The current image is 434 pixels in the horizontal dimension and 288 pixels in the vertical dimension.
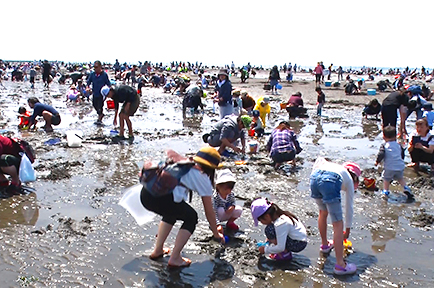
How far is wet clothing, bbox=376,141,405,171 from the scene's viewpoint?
6.38 m

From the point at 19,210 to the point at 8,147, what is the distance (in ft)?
3.81

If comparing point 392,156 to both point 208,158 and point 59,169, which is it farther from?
point 59,169

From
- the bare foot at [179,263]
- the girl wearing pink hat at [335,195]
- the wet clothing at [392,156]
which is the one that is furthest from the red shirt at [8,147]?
the wet clothing at [392,156]

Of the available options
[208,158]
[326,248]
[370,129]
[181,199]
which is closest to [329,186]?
[326,248]

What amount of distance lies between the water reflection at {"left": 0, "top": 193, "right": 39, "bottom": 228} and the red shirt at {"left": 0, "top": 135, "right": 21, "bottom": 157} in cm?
70

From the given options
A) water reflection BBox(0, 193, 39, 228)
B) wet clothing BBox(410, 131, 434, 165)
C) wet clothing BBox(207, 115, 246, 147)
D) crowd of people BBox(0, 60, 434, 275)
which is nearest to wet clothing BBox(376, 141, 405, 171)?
crowd of people BBox(0, 60, 434, 275)

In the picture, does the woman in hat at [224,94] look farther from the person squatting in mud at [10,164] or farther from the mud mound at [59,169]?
the person squatting in mud at [10,164]

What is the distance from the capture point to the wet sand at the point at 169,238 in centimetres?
404

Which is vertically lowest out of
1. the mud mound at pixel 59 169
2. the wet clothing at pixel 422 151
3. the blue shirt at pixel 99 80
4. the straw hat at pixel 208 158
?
the mud mound at pixel 59 169

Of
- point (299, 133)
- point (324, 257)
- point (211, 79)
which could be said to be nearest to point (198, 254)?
point (324, 257)

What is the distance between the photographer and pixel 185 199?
409cm

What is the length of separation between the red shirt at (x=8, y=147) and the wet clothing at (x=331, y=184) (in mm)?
4677

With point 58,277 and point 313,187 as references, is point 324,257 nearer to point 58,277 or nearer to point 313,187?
point 313,187

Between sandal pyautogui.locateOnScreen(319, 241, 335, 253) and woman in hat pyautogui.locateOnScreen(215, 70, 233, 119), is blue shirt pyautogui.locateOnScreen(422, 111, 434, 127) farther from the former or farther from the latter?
sandal pyautogui.locateOnScreen(319, 241, 335, 253)
